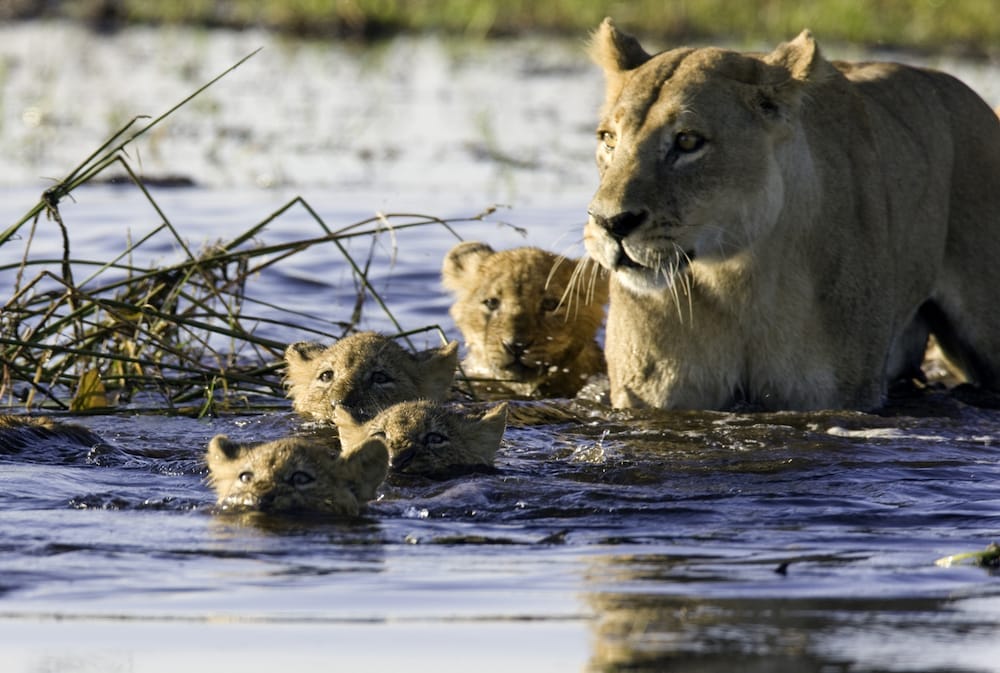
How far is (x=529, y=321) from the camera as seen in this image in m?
8.70

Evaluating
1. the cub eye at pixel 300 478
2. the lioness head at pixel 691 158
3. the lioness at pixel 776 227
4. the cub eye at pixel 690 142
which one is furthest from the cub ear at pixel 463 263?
the cub eye at pixel 300 478

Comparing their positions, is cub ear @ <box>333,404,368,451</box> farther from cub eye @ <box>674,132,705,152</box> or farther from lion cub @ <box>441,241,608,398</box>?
lion cub @ <box>441,241,608,398</box>

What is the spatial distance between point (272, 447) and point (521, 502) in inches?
33.1

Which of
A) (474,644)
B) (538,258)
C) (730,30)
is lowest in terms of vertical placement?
(474,644)

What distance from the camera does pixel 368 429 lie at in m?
6.66

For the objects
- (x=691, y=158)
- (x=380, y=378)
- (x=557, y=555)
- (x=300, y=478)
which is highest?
(x=691, y=158)

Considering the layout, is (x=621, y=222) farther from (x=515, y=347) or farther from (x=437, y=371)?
(x=515, y=347)

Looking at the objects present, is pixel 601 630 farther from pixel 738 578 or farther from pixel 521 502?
pixel 521 502

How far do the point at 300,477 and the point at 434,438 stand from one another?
2.73ft

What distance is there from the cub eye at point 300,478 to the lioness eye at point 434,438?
0.79m

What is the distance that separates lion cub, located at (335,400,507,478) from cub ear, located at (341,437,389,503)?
537 mm

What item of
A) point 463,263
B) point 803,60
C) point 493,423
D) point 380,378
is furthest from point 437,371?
point 803,60

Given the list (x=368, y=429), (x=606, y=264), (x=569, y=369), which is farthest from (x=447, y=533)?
(x=569, y=369)

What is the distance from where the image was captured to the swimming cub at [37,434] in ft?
22.2
